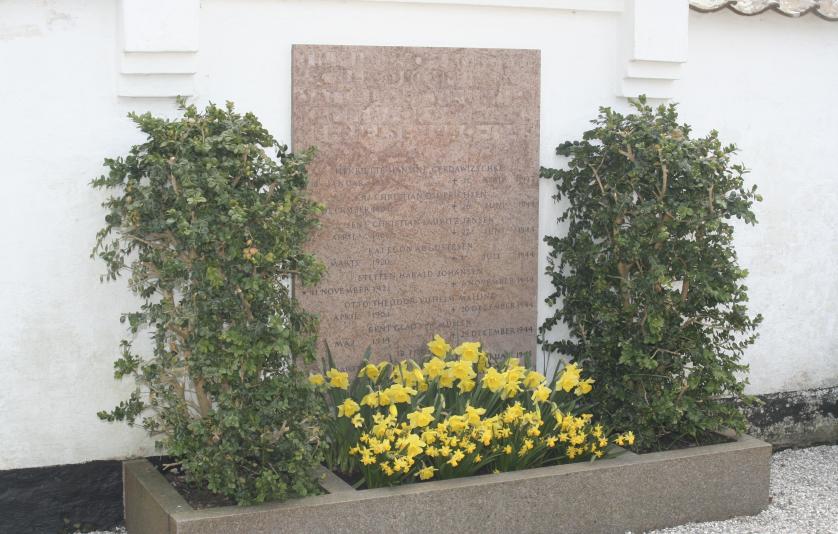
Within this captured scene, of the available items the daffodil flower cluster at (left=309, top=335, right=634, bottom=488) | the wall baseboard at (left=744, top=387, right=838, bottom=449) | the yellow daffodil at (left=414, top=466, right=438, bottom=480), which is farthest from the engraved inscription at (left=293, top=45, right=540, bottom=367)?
the wall baseboard at (left=744, top=387, right=838, bottom=449)

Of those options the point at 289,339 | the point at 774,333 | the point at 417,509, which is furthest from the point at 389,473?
the point at 774,333

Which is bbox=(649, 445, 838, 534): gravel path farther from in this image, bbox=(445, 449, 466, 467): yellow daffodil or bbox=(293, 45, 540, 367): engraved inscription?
bbox=(293, 45, 540, 367): engraved inscription

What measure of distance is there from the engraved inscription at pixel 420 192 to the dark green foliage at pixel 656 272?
0.95 ft

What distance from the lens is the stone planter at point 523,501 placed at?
4273 mm

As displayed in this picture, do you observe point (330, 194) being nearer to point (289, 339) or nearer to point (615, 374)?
point (289, 339)

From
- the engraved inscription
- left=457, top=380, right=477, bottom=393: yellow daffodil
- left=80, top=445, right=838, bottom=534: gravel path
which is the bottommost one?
left=80, top=445, right=838, bottom=534: gravel path

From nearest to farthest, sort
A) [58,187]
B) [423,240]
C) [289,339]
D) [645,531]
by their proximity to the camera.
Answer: [289,339]
[58,187]
[645,531]
[423,240]

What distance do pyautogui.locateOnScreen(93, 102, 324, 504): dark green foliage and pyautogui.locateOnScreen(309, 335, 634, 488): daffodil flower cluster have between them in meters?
0.31

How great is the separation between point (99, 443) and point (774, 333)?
3.81m

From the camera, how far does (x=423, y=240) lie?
17.6 ft

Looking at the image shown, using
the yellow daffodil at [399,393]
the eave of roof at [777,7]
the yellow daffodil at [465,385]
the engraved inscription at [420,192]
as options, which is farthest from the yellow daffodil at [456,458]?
the eave of roof at [777,7]

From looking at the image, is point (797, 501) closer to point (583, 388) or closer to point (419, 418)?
point (583, 388)

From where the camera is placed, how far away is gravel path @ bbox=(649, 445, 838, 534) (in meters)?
5.17

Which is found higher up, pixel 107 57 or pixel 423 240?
pixel 107 57
